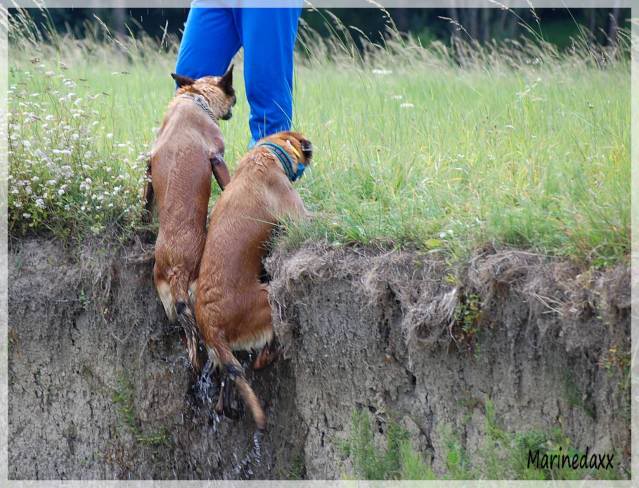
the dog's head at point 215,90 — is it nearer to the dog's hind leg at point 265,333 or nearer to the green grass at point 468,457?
the dog's hind leg at point 265,333

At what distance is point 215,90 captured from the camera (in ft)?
16.0

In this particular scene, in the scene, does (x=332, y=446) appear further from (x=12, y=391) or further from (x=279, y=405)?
(x=12, y=391)

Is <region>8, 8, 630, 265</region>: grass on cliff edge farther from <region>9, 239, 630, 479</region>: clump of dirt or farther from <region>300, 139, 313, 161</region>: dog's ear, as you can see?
<region>300, 139, 313, 161</region>: dog's ear

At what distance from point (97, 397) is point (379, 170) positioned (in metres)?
2.06

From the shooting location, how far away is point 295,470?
4613mm

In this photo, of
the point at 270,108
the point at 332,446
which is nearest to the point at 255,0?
the point at 270,108

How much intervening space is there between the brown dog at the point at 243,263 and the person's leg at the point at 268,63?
59 centimetres

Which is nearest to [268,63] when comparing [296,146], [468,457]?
[296,146]

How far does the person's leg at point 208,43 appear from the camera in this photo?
5.13 metres

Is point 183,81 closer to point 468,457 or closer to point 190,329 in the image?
point 190,329

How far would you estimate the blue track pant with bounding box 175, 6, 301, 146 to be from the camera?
193 inches

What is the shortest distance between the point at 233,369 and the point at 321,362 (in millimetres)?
487

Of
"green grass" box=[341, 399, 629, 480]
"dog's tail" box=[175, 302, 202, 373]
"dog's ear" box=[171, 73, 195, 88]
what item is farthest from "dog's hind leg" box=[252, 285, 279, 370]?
"dog's ear" box=[171, 73, 195, 88]

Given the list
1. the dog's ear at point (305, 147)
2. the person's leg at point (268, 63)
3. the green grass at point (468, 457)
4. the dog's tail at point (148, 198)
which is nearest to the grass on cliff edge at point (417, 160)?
the dog's tail at point (148, 198)
